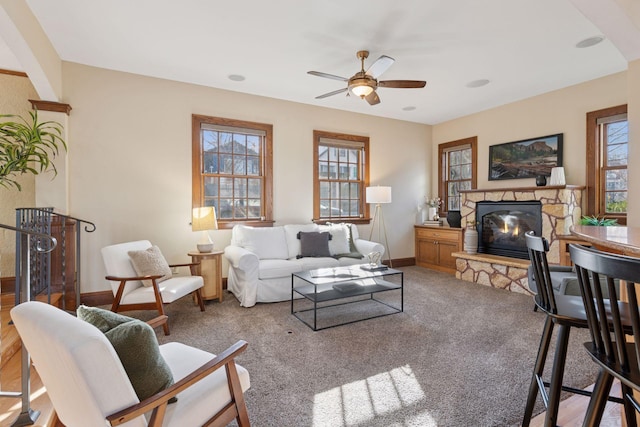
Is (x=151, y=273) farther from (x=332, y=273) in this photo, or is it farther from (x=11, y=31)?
(x=11, y=31)

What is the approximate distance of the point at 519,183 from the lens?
523cm

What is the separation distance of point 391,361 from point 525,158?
14.0 ft

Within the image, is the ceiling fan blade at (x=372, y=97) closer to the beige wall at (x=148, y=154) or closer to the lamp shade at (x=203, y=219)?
the beige wall at (x=148, y=154)

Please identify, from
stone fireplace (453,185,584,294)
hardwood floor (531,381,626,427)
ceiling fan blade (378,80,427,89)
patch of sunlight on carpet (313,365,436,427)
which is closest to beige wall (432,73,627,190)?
stone fireplace (453,185,584,294)

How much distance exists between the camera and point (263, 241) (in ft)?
14.7

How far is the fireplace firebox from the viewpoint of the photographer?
15.6ft

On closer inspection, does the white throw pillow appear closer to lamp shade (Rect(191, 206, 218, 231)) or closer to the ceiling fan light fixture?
lamp shade (Rect(191, 206, 218, 231))

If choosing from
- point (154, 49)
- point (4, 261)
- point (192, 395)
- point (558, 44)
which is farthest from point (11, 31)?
point (558, 44)

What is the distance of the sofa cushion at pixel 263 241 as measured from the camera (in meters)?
4.39

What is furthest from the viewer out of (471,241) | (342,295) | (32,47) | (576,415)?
(471,241)

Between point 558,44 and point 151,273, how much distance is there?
486 cm

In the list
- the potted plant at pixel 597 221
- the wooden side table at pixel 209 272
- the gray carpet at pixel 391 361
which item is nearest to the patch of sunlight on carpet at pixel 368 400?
the gray carpet at pixel 391 361

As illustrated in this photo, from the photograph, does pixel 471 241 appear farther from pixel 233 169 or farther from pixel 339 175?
pixel 233 169

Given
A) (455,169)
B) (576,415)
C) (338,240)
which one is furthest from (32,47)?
(455,169)
